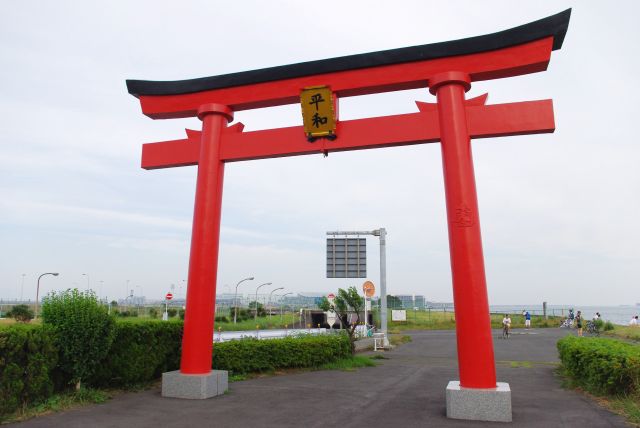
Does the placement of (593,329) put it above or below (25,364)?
above

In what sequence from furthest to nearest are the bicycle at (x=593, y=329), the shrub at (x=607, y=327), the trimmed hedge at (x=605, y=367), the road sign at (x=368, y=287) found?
the shrub at (x=607, y=327) → the bicycle at (x=593, y=329) → the road sign at (x=368, y=287) → the trimmed hedge at (x=605, y=367)

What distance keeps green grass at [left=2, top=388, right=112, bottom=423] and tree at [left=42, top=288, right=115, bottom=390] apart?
0.25m

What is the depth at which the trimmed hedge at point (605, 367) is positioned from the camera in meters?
7.76

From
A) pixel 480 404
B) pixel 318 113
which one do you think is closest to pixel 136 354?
pixel 318 113

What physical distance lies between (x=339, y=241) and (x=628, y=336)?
16886 mm

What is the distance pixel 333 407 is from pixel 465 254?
3469 mm

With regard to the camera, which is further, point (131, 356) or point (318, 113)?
point (131, 356)

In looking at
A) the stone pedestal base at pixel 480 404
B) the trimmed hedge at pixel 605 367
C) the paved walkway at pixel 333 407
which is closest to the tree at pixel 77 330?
the paved walkway at pixel 333 407

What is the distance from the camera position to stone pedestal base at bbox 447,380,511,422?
6.52 metres

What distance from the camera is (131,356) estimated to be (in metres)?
8.84

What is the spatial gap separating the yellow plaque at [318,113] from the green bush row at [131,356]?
17.9 ft

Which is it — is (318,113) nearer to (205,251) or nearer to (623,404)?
(205,251)

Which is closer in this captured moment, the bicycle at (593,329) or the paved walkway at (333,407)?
the paved walkway at (333,407)

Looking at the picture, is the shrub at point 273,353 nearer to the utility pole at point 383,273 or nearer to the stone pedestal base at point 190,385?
the stone pedestal base at point 190,385
